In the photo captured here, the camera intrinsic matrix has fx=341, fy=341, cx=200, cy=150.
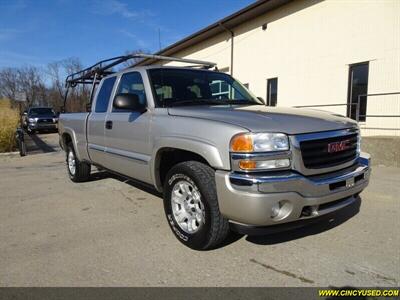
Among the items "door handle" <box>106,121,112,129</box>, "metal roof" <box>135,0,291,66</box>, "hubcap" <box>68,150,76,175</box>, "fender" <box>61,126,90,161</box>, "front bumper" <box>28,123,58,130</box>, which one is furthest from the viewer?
"front bumper" <box>28,123,58,130</box>

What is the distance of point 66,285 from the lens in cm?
291

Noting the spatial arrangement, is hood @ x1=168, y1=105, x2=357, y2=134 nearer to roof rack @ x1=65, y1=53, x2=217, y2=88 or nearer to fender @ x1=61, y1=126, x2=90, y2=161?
roof rack @ x1=65, y1=53, x2=217, y2=88

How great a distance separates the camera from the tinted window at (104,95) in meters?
5.35

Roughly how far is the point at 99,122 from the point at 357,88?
28.4ft

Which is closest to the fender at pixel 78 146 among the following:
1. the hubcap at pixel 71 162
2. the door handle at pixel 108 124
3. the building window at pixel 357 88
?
the hubcap at pixel 71 162

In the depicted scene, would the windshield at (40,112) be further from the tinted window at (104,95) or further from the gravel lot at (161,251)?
the tinted window at (104,95)

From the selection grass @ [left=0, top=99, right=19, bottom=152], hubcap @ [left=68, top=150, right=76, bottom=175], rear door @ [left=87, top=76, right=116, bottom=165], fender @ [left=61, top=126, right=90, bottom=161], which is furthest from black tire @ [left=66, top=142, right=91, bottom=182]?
grass @ [left=0, top=99, right=19, bottom=152]

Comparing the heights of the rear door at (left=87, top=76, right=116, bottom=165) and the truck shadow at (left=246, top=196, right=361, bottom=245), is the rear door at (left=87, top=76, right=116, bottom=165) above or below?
above

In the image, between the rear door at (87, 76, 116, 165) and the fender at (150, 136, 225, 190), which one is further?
the rear door at (87, 76, 116, 165)

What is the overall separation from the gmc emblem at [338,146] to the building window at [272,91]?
1106 cm

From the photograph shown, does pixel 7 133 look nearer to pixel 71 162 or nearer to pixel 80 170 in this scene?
pixel 71 162

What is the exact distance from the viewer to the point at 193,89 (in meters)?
4.54

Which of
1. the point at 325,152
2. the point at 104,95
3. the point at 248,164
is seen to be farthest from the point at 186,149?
the point at 104,95

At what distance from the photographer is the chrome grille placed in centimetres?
307
